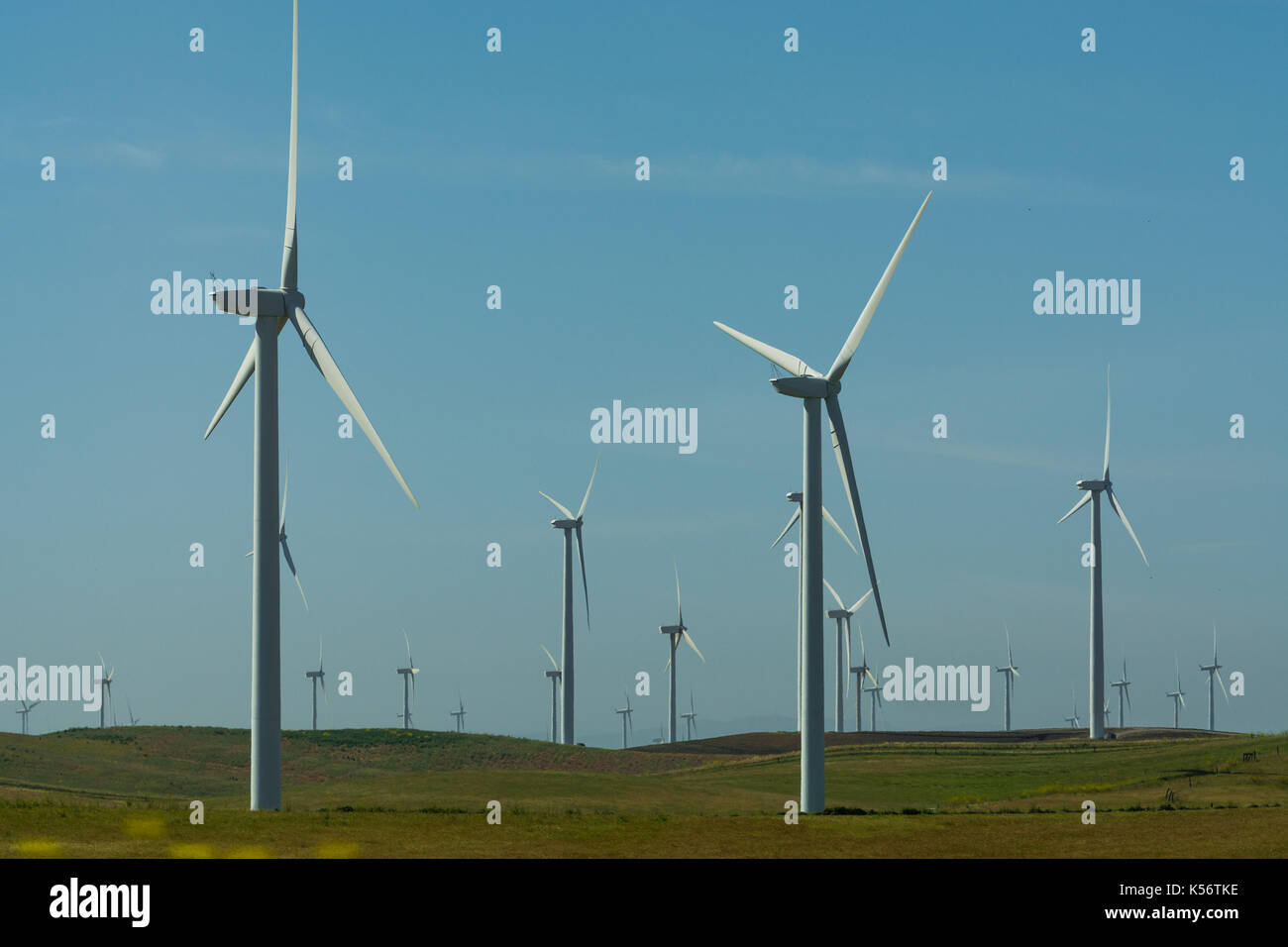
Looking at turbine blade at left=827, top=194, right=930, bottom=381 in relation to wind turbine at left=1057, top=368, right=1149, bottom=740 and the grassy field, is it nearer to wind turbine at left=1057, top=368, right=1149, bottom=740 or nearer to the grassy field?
the grassy field

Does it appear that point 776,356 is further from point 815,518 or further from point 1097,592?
point 1097,592

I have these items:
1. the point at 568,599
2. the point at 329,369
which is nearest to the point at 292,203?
the point at 329,369

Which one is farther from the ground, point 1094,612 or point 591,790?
point 1094,612

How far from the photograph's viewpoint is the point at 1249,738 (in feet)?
333

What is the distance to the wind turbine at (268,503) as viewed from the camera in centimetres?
5325

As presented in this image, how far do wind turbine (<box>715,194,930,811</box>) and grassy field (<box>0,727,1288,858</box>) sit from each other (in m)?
3.45

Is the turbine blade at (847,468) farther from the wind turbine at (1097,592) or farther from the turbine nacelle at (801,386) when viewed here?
the wind turbine at (1097,592)

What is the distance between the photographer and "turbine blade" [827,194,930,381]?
63750 mm

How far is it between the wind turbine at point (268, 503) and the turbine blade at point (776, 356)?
20090 millimetres

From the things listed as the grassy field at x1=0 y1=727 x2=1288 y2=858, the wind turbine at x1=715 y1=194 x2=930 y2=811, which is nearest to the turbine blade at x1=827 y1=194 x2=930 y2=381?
the wind turbine at x1=715 y1=194 x2=930 y2=811

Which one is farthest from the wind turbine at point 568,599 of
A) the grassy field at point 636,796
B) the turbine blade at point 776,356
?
the turbine blade at point 776,356
